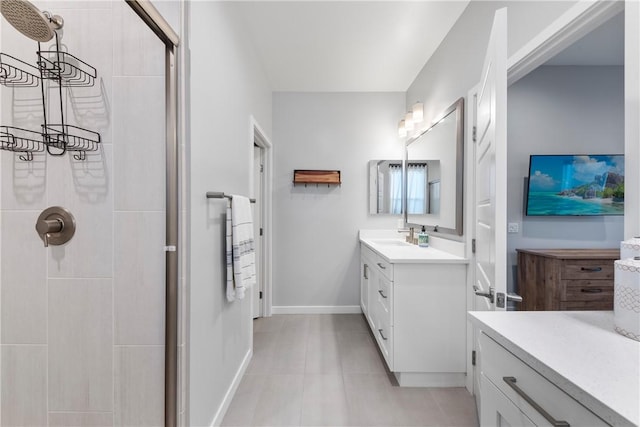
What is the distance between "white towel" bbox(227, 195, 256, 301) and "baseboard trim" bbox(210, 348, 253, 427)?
2.04 ft

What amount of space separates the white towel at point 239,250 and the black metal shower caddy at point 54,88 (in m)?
0.80

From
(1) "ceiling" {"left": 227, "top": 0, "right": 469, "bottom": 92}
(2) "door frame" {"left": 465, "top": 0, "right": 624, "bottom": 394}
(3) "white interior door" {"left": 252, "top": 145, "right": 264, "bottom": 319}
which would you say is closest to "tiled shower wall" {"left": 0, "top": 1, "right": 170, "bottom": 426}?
(1) "ceiling" {"left": 227, "top": 0, "right": 469, "bottom": 92}

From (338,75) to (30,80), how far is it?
2.64 m

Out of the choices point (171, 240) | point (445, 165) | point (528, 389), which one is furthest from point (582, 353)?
point (445, 165)

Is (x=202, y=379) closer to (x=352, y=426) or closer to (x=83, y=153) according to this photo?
(x=352, y=426)

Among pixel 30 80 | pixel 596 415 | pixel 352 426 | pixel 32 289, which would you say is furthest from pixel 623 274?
pixel 30 80

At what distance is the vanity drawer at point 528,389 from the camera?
1.85 ft

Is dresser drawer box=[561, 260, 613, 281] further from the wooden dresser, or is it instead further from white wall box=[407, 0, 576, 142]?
white wall box=[407, 0, 576, 142]

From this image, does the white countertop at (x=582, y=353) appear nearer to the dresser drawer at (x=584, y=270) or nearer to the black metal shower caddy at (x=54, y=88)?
the black metal shower caddy at (x=54, y=88)

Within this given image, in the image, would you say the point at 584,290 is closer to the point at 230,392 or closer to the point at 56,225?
the point at 230,392

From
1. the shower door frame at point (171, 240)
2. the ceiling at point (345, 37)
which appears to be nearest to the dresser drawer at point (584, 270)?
the ceiling at point (345, 37)

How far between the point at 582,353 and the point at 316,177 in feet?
9.82

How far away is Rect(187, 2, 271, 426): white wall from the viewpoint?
138cm

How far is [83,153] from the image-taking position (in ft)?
3.58
